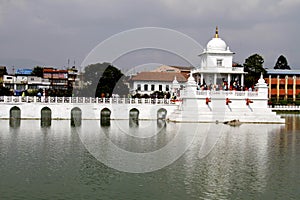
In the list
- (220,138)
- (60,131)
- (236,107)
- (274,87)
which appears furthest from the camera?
(274,87)

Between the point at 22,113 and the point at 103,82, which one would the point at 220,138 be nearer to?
the point at 22,113

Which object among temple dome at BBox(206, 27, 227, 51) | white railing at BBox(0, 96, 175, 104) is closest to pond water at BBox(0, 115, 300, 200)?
white railing at BBox(0, 96, 175, 104)

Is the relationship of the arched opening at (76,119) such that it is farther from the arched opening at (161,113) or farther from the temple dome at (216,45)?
the temple dome at (216,45)

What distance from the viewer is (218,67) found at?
4497 centimetres

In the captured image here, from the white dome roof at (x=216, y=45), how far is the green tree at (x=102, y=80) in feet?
58.9

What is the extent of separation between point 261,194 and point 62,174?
7.03m

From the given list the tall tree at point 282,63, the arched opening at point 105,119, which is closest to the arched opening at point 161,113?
the arched opening at point 105,119

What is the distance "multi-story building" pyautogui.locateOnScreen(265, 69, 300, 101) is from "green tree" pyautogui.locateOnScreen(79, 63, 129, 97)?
2371 cm

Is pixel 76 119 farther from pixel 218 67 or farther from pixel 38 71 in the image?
pixel 38 71

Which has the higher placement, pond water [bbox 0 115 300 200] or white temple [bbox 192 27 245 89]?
white temple [bbox 192 27 245 89]

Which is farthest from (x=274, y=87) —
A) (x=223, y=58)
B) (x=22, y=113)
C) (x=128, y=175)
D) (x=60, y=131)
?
(x=128, y=175)

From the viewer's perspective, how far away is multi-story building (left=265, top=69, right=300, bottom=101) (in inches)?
3000

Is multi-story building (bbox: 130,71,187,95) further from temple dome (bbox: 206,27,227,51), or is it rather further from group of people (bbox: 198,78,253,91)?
group of people (bbox: 198,78,253,91)

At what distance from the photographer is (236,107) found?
Answer: 41719 millimetres
